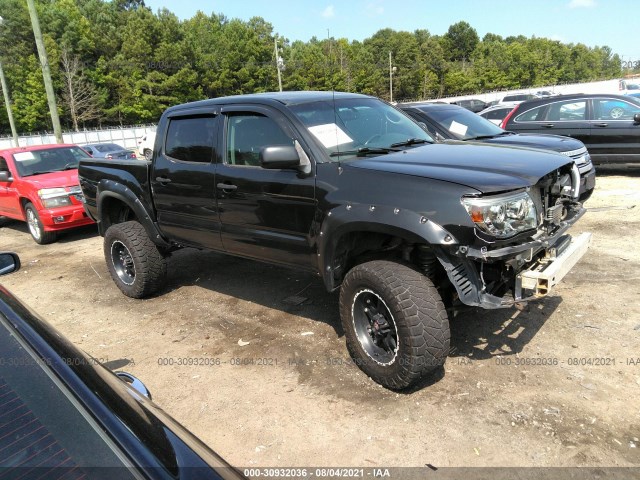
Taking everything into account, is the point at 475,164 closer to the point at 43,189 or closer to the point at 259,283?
the point at 259,283

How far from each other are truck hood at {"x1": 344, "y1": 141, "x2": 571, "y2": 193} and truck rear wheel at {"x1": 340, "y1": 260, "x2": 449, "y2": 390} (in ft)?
2.20

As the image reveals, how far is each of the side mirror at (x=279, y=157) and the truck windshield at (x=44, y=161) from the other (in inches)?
264

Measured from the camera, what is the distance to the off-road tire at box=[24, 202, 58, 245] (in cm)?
845

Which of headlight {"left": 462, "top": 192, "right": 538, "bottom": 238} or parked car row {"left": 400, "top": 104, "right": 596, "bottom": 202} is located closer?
headlight {"left": 462, "top": 192, "right": 538, "bottom": 238}

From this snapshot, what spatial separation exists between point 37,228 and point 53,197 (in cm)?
75

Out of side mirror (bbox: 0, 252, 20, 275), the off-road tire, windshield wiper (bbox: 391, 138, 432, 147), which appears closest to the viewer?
side mirror (bbox: 0, 252, 20, 275)

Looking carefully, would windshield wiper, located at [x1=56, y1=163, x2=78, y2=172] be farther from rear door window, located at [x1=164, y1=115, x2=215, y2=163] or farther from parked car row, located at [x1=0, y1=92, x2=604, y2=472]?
rear door window, located at [x1=164, y1=115, x2=215, y2=163]

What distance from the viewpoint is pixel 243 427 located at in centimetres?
310

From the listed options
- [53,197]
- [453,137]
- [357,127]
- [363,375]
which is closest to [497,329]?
[363,375]

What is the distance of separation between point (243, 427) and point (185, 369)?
3.32 feet

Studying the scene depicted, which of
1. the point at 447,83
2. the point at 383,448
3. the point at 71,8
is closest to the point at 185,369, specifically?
the point at 383,448

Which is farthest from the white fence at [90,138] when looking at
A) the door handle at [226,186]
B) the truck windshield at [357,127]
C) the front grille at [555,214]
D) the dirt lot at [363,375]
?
the front grille at [555,214]

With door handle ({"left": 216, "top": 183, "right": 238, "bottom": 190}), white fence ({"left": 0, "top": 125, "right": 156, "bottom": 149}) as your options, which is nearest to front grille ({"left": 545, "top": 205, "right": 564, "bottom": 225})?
door handle ({"left": 216, "top": 183, "right": 238, "bottom": 190})

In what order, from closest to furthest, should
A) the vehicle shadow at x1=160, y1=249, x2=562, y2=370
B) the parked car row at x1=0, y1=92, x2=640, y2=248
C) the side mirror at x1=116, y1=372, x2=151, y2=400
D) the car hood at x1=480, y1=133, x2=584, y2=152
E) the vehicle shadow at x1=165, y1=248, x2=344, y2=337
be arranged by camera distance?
the side mirror at x1=116, y1=372, x2=151, y2=400 → the vehicle shadow at x1=160, y1=249, x2=562, y2=370 → the vehicle shadow at x1=165, y1=248, x2=344, y2=337 → the car hood at x1=480, y1=133, x2=584, y2=152 → the parked car row at x1=0, y1=92, x2=640, y2=248
